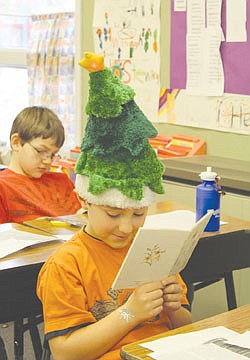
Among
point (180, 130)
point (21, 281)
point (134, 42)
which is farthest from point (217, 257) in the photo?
point (134, 42)

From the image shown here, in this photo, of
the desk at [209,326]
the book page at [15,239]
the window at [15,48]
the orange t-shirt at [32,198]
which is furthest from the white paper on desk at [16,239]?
the window at [15,48]

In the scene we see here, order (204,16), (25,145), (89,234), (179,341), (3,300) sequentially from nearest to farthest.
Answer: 1. (179,341)
2. (89,234)
3. (3,300)
4. (25,145)
5. (204,16)

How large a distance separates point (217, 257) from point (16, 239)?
762 millimetres

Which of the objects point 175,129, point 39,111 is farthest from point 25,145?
point 175,129

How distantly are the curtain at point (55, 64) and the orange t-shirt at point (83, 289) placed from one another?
3080 millimetres

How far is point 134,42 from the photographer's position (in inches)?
156

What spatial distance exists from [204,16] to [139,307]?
231cm

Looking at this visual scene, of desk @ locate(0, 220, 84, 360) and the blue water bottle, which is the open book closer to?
desk @ locate(0, 220, 84, 360)

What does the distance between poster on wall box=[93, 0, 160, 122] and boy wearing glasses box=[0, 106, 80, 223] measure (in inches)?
45.6

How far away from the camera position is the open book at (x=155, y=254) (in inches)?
54.7

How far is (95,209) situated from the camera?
1.57 meters

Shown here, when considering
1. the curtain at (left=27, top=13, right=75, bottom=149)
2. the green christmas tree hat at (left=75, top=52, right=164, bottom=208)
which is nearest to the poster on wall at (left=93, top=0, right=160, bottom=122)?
the curtain at (left=27, top=13, right=75, bottom=149)

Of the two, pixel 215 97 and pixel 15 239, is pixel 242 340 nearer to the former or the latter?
pixel 15 239

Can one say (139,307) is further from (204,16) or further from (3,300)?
(204,16)
